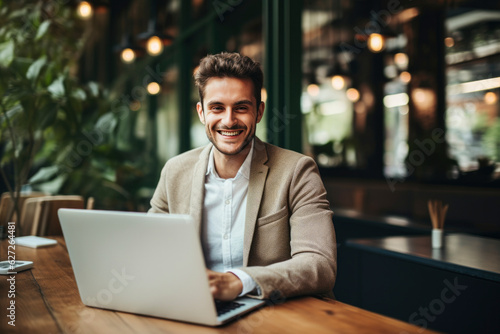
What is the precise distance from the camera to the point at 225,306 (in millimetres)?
1223

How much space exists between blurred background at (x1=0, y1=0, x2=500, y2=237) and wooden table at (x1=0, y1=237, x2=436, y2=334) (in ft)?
6.14

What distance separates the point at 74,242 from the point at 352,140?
5362mm

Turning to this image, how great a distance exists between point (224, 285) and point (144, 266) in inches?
8.4

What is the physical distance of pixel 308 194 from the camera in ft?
5.38

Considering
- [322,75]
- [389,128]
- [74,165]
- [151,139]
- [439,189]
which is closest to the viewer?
[74,165]

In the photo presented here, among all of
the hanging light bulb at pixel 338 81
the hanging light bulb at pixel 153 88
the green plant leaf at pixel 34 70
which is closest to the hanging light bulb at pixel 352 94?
the hanging light bulb at pixel 338 81

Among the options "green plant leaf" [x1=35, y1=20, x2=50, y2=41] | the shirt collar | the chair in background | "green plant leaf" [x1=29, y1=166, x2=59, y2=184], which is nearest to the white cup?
the shirt collar

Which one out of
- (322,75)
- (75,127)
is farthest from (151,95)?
(75,127)

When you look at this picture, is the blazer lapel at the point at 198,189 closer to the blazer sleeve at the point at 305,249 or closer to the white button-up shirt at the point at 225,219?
the white button-up shirt at the point at 225,219

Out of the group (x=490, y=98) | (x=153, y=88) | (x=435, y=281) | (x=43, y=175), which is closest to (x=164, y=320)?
(x=435, y=281)

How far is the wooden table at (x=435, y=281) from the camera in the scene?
2193 millimetres

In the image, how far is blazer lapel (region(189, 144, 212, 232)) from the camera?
1749 millimetres

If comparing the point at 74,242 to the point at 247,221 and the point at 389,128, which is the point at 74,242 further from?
the point at 389,128

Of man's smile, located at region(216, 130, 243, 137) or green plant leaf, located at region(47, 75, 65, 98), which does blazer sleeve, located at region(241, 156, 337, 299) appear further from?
green plant leaf, located at region(47, 75, 65, 98)
